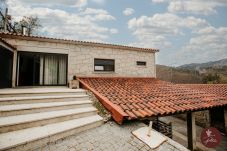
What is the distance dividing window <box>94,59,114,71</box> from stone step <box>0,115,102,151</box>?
700 centimetres

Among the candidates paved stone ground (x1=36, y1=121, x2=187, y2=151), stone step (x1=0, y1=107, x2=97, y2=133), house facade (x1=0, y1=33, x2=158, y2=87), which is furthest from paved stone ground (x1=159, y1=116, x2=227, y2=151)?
stone step (x1=0, y1=107, x2=97, y2=133)

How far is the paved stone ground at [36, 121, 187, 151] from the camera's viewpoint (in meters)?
4.65

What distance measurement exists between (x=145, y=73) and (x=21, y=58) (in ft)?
29.5

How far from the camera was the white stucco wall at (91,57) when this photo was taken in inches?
431

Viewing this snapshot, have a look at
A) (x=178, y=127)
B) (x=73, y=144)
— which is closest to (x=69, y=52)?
(x=73, y=144)

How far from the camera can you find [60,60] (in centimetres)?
1207

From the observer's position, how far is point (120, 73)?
45.1ft

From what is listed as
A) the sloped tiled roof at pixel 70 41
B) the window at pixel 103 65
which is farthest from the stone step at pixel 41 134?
the window at pixel 103 65

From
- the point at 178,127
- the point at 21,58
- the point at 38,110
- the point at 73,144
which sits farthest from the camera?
the point at 178,127

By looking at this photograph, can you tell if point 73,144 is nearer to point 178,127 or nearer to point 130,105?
point 130,105

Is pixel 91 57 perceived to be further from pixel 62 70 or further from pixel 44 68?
pixel 44 68

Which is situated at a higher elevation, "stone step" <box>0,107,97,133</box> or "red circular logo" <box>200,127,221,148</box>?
"stone step" <box>0,107,97,133</box>

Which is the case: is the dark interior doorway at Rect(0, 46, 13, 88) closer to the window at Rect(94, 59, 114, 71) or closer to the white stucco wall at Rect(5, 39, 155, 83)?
the white stucco wall at Rect(5, 39, 155, 83)

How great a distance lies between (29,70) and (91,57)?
13.1ft
